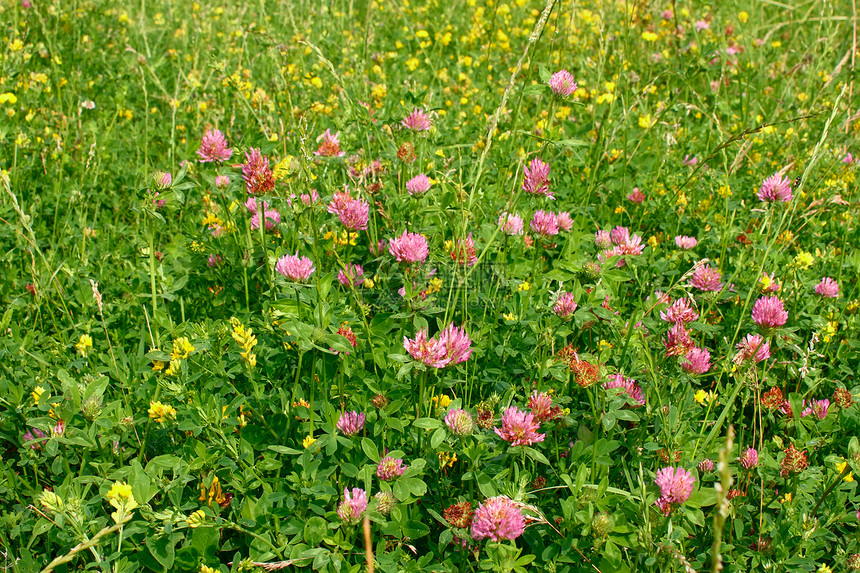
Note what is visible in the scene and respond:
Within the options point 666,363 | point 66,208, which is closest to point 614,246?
point 666,363

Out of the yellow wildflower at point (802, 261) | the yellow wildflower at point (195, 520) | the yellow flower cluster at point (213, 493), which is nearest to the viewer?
the yellow wildflower at point (195, 520)

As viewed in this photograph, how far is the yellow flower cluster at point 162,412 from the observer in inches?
73.5

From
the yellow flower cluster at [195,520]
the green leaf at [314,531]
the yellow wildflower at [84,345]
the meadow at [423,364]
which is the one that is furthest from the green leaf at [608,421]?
the yellow wildflower at [84,345]

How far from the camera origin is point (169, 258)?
8.84 ft

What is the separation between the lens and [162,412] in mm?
1889

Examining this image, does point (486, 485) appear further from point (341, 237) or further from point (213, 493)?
point (341, 237)

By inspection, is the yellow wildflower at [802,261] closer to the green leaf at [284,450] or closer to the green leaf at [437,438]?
the green leaf at [437,438]

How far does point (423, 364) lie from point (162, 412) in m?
0.75

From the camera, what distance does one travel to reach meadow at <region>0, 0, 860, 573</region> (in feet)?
5.78

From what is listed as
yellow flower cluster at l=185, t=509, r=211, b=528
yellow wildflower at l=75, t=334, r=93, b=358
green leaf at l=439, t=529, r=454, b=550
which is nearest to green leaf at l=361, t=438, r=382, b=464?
green leaf at l=439, t=529, r=454, b=550

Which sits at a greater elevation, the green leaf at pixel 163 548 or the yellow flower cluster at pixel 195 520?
the yellow flower cluster at pixel 195 520

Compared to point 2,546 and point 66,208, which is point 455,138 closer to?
point 66,208

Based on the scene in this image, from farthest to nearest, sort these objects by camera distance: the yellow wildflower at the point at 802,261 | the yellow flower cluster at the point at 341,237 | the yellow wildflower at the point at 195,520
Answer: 1. the yellow wildflower at the point at 802,261
2. the yellow flower cluster at the point at 341,237
3. the yellow wildflower at the point at 195,520

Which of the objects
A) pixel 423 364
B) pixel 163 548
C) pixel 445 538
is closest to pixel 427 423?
pixel 423 364
